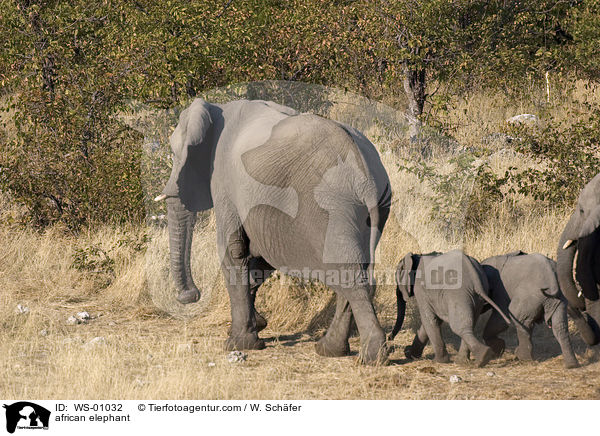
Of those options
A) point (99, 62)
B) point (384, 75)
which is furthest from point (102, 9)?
point (384, 75)

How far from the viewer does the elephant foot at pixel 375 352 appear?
6043 mm

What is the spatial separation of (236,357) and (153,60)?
4.40m

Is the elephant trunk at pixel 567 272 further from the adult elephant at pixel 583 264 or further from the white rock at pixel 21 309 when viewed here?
the white rock at pixel 21 309

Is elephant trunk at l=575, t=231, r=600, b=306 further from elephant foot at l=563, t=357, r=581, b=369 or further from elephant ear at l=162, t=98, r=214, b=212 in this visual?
elephant ear at l=162, t=98, r=214, b=212

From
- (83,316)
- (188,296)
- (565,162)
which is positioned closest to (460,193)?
(565,162)

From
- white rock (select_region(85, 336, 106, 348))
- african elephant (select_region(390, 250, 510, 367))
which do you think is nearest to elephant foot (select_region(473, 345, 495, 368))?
african elephant (select_region(390, 250, 510, 367))

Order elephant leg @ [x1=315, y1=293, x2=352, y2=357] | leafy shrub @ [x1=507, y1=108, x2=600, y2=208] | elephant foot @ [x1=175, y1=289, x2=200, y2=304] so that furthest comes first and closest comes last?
leafy shrub @ [x1=507, y1=108, x2=600, y2=208] < elephant foot @ [x1=175, y1=289, x2=200, y2=304] < elephant leg @ [x1=315, y1=293, x2=352, y2=357]

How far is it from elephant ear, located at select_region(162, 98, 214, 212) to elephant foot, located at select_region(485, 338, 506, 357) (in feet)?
7.63

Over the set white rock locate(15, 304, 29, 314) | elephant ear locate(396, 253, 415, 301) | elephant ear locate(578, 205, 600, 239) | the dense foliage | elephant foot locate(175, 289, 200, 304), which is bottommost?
white rock locate(15, 304, 29, 314)

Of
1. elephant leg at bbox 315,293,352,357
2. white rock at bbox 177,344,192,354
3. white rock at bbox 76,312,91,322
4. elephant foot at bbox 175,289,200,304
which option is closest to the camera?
elephant leg at bbox 315,293,352,357

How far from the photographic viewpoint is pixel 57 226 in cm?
990

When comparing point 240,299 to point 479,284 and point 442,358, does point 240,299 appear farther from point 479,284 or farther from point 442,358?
point 479,284

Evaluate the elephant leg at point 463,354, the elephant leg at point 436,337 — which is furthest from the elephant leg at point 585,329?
the elephant leg at point 436,337
